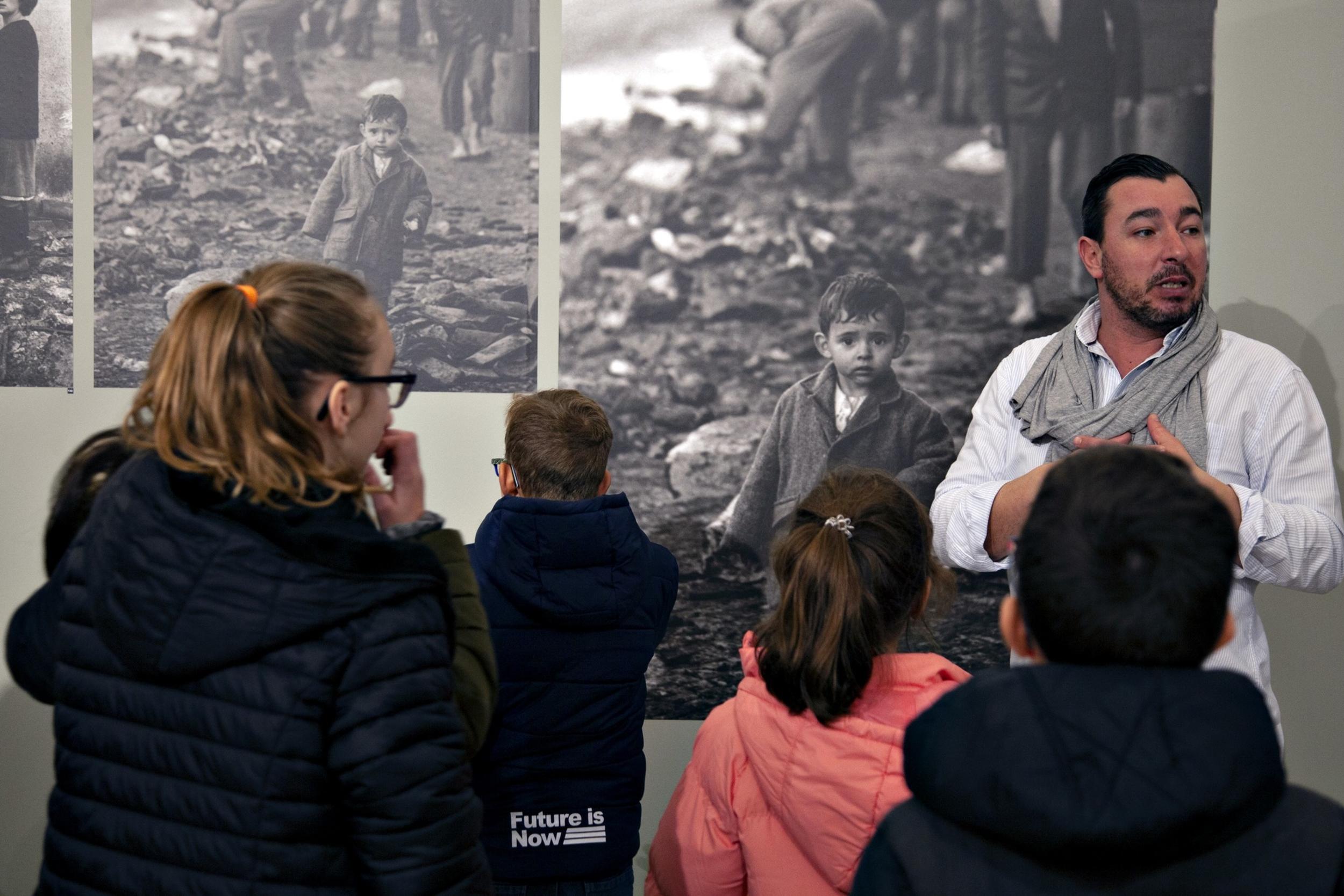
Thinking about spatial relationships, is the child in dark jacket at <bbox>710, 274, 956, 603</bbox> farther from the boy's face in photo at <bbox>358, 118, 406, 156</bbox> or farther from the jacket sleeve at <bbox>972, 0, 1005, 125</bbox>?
the boy's face in photo at <bbox>358, 118, 406, 156</bbox>

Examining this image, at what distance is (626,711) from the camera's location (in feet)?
6.39

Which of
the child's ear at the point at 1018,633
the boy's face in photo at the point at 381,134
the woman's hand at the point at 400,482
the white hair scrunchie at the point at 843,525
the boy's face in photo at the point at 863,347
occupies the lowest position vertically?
the child's ear at the point at 1018,633

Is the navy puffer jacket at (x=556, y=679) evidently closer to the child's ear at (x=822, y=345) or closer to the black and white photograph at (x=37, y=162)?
the child's ear at (x=822, y=345)

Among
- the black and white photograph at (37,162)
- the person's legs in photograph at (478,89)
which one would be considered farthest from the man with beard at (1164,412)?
the black and white photograph at (37,162)

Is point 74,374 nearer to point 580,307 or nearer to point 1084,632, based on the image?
point 580,307

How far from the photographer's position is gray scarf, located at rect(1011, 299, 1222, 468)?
75.6 inches

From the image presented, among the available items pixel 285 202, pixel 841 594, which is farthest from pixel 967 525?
pixel 285 202

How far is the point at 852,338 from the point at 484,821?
4.75 feet

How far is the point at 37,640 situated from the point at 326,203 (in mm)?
1589

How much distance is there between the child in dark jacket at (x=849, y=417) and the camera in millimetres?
2682

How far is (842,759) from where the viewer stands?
56.2 inches

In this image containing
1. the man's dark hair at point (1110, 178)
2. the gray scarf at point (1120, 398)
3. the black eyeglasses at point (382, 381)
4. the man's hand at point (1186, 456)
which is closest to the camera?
the black eyeglasses at point (382, 381)

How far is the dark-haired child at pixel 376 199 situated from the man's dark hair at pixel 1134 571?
6.92ft

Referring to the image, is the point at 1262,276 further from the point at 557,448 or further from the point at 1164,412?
the point at 557,448
